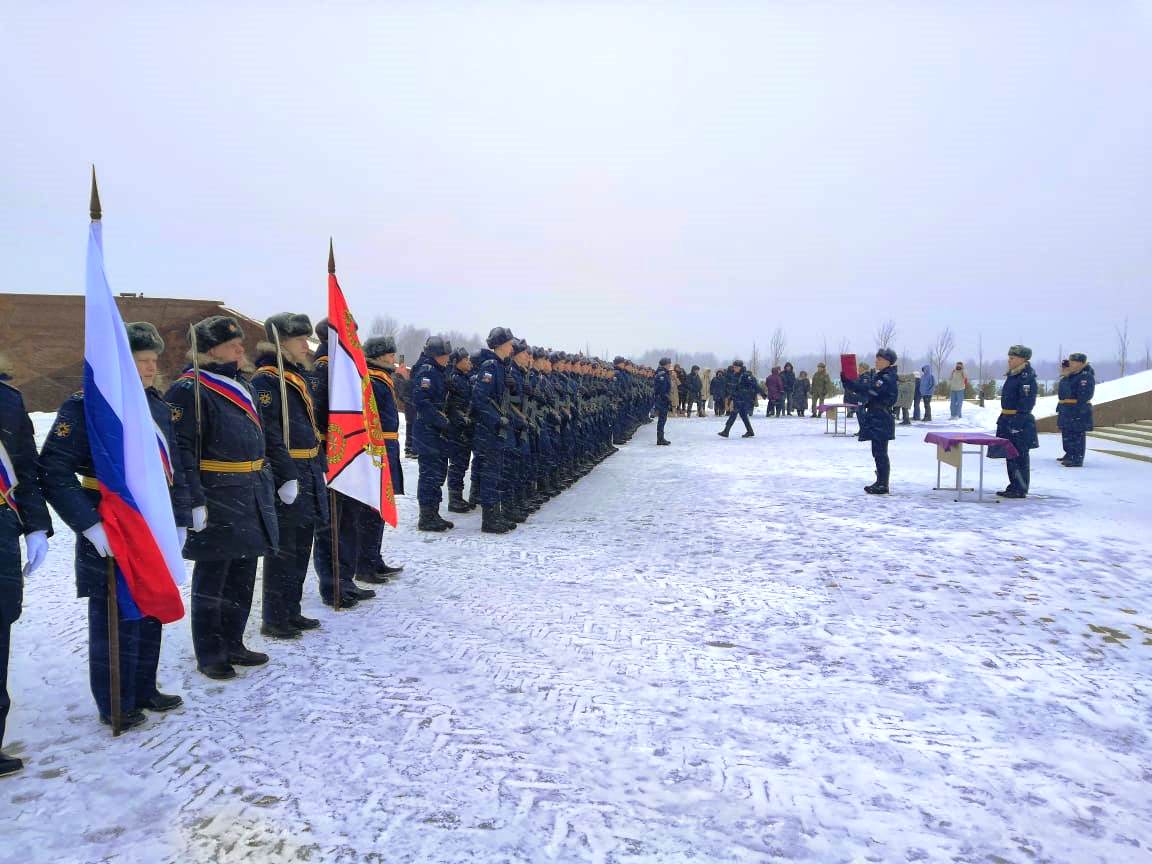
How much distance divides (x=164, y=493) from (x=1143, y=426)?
19585 millimetres

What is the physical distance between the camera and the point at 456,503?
9461 millimetres

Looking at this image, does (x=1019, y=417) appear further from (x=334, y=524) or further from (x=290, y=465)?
(x=290, y=465)

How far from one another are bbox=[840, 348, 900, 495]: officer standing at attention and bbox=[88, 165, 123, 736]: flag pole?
9055 mm

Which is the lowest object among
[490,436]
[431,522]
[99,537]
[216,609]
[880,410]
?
[431,522]

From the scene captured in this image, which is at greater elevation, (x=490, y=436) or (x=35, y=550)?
(x=490, y=436)

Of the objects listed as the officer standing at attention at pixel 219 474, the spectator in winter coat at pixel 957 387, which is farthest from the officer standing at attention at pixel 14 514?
the spectator in winter coat at pixel 957 387

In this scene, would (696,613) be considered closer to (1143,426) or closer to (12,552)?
(12,552)

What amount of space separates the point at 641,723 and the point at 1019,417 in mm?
8918

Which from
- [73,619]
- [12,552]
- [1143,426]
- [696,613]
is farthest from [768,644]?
[1143,426]

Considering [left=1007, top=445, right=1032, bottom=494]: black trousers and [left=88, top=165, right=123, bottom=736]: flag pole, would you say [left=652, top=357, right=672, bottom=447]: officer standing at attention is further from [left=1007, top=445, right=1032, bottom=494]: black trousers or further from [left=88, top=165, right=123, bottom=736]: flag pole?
[left=88, top=165, right=123, bottom=736]: flag pole

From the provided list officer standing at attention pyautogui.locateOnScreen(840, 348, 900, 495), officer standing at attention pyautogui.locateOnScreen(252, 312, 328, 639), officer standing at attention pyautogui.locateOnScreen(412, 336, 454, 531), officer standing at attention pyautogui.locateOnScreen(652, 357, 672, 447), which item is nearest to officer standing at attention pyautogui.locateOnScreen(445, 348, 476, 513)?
officer standing at attention pyautogui.locateOnScreen(412, 336, 454, 531)

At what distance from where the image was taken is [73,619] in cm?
511

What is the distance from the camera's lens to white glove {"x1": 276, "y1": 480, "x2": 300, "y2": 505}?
15.0 feet

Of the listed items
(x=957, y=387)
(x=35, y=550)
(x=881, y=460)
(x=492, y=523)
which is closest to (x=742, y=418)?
(x=957, y=387)
